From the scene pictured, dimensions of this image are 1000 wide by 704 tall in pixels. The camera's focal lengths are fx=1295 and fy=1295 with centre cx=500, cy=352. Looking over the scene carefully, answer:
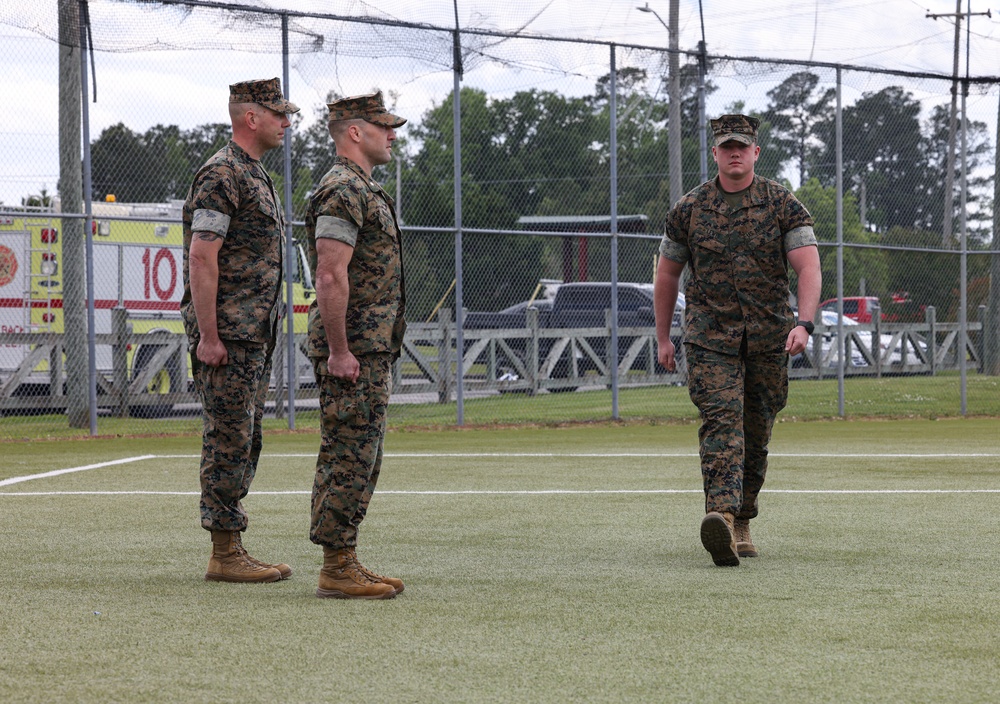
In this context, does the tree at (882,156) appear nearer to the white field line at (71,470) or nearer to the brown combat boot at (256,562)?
the white field line at (71,470)

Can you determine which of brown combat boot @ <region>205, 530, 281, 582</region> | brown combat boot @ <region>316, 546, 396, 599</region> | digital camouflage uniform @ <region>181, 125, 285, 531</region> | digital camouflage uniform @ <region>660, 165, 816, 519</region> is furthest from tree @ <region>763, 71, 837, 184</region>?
brown combat boot @ <region>316, 546, 396, 599</region>

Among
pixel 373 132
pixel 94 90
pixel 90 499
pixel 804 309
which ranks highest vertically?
pixel 94 90

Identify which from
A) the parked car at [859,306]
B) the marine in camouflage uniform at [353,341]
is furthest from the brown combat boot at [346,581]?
the parked car at [859,306]

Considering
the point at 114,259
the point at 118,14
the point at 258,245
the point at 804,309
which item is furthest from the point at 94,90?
the point at 804,309

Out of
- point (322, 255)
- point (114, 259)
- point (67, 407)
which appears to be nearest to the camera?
point (322, 255)

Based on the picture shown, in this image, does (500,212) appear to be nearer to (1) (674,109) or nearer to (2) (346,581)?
(1) (674,109)

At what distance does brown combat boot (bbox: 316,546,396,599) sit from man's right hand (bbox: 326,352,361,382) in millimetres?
654

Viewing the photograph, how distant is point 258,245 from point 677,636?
231 centimetres

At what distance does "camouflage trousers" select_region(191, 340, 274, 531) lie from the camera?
510 cm

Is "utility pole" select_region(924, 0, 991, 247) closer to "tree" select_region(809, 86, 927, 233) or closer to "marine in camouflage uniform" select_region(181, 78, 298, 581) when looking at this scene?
"tree" select_region(809, 86, 927, 233)

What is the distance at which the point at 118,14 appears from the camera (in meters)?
12.6

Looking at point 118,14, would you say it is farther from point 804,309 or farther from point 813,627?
point 813,627

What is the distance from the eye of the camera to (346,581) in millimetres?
4723

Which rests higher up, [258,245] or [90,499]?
[258,245]
